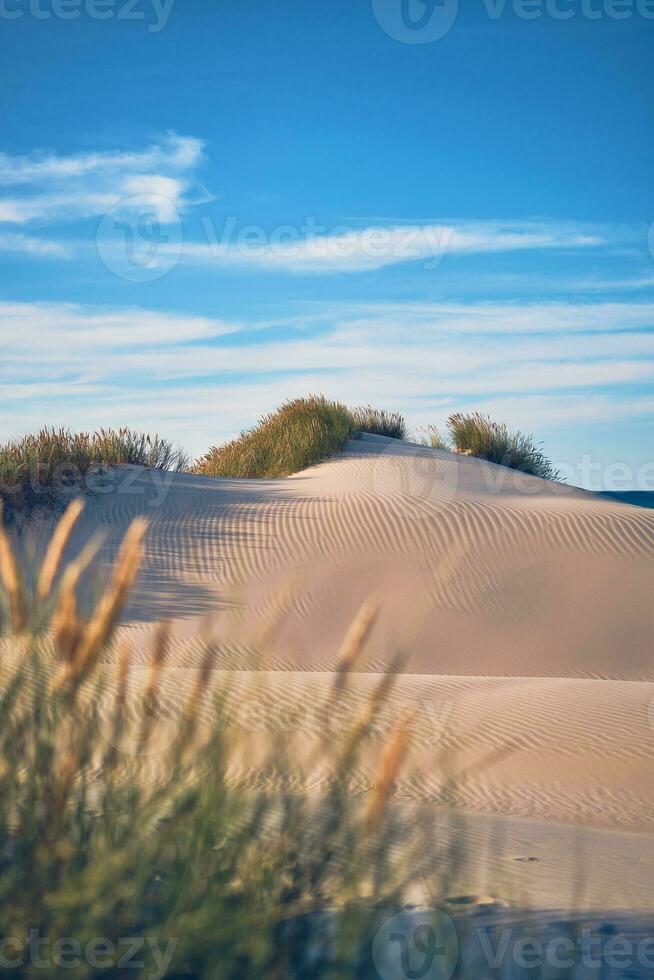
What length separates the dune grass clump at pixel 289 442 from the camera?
61.6ft

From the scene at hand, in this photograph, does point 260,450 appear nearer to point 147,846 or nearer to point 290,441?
point 290,441

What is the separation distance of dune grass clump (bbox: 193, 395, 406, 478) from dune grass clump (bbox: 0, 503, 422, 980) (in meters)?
16.0

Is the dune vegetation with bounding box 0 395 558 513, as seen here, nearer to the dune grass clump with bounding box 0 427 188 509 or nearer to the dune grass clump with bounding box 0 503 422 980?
the dune grass clump with bounding box 0 427 188 509

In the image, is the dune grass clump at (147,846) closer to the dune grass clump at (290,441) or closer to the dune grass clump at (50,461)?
the dune grass clump at (50,461)

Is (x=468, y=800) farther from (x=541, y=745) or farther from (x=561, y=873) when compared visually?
(x=561, y=873)

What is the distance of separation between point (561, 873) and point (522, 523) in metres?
10.2

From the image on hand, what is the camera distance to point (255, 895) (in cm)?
231

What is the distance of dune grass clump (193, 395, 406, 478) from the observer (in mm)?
18766

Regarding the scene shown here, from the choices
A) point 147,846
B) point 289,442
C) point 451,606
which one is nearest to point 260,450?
point 289,442

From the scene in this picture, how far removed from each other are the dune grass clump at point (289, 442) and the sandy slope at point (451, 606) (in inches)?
44.8

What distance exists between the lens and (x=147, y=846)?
2309 millimetres

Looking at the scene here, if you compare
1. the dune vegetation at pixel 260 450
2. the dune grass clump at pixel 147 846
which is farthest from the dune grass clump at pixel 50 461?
the dune grass clump at pixel 147 846

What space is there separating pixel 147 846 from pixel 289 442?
55.6 ft

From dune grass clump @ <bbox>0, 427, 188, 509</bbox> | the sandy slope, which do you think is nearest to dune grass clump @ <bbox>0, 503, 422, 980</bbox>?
the sandy slope
